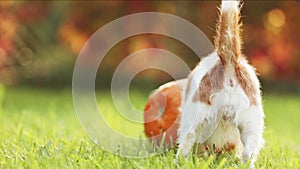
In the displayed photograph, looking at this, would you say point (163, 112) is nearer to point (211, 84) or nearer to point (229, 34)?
point (211, 84)

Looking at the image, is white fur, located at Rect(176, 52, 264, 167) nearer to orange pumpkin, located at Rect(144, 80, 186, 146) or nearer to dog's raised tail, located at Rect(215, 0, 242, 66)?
dog's raised tail, located at Rect(215, 0, 242, 66)

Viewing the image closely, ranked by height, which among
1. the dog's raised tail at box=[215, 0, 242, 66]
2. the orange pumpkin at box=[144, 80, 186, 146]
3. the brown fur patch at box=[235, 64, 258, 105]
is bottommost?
the brown fur patch at box=[235, 64, 258, 105]

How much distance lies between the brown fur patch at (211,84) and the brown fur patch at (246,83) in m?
0.07

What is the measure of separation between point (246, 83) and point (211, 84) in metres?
0.16

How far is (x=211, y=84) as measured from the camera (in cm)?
288

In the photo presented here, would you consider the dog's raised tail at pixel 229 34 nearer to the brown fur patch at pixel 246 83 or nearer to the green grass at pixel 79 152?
the brown fur patch at pixel 246 83

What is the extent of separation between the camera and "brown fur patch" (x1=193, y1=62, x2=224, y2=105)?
2865 millimetres

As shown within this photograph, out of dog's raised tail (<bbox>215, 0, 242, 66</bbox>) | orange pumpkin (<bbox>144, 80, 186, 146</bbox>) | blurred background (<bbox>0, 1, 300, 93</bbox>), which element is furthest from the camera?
blurred background (<bbox>0, 1, 300, 93</bbox>)

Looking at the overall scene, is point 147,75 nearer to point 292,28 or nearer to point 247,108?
point 292,28

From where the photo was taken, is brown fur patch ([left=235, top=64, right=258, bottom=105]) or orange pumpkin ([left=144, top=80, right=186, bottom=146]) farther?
orange pumpkin ([left=144, top=80, right=186, bottom=146])

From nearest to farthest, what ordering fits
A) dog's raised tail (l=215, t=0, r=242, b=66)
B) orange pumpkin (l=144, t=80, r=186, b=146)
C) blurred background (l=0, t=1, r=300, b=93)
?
dog's raised tail (l=215, t=0, r=242, b=66) < orange pumpkin (l=144, t=80, r=186, b=146) < blurred background (l=0, t=1, r=300, b=93)

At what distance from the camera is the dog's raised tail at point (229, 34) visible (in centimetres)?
280

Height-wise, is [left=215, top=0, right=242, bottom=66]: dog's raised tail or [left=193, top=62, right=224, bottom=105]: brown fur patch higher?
[left=215, top=0, right=242, bottom=66]: dog's raised tail

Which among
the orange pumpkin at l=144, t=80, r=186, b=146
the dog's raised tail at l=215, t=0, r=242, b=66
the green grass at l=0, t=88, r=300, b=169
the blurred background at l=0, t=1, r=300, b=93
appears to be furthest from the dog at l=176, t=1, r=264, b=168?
the blurred background at l=0, t=1, r=300, b=93
